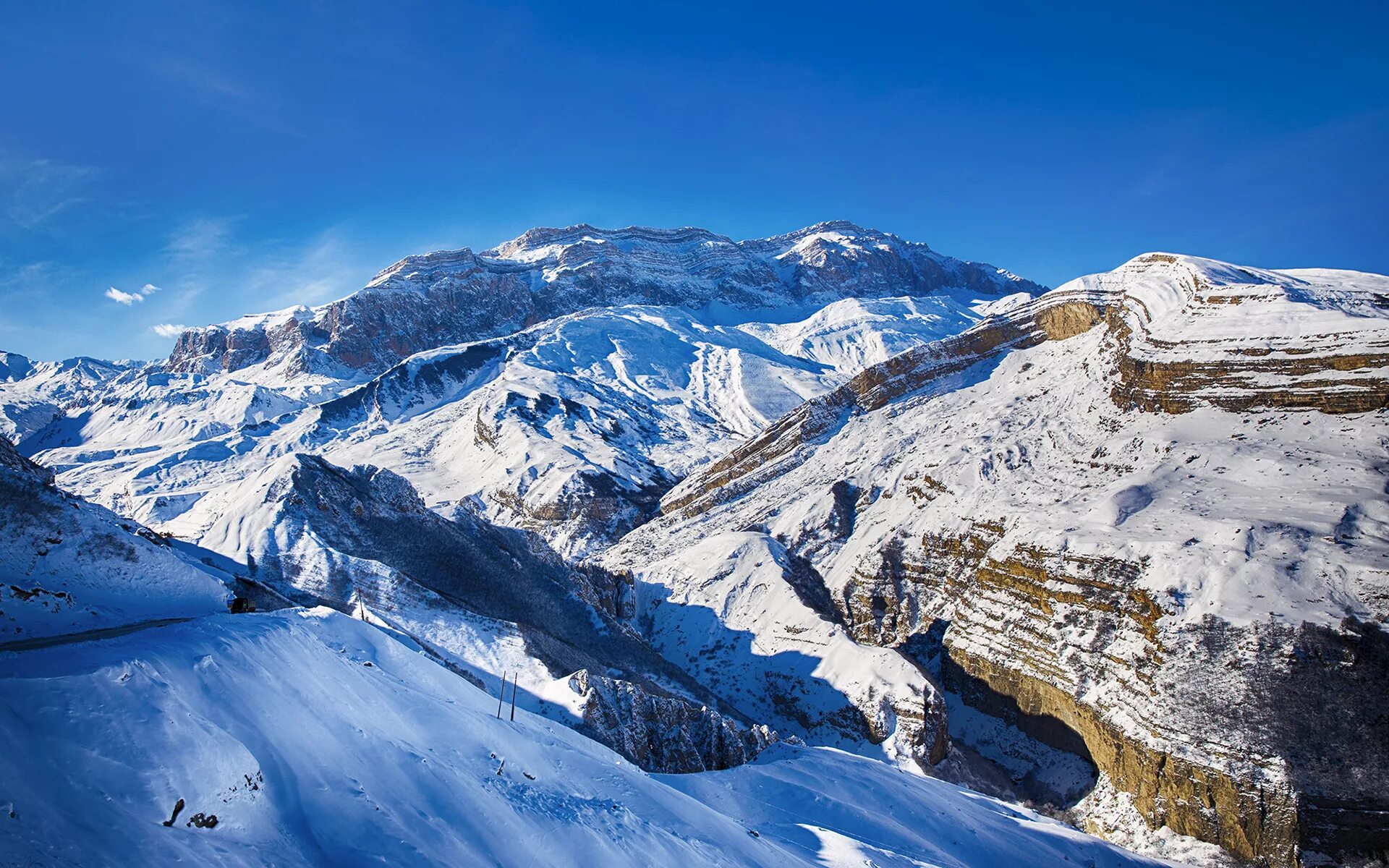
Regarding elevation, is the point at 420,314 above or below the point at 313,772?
above

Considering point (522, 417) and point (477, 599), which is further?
point (522, 417)

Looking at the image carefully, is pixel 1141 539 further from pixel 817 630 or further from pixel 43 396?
pixel 43 396

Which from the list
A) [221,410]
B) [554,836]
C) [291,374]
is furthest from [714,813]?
[291,374]

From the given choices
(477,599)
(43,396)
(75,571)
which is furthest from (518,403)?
(43,396)

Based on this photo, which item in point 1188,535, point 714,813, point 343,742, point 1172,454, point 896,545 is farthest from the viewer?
point 896,545

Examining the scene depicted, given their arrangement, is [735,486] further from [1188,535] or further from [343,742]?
[343,742]

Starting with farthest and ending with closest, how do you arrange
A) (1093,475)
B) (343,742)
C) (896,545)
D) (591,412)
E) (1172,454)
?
(591,412) → (896,545) → (1093,475) → (1172,454) → (343,742)

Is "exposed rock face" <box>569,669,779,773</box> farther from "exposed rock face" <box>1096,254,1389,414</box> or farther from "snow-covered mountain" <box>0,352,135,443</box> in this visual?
"snow-covered mountain" <box>0,352,135,443</box>
